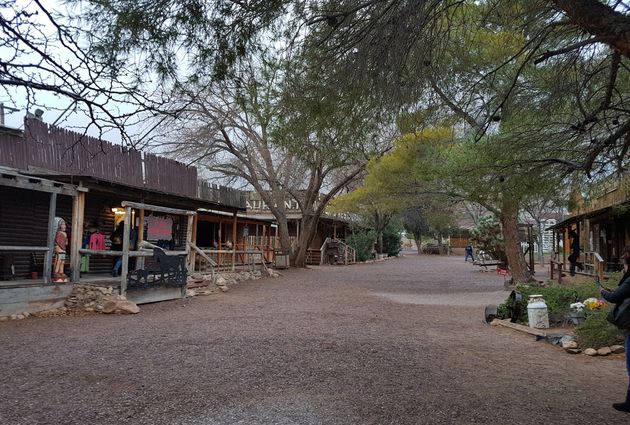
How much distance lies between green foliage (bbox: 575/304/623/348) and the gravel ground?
401 millimetres

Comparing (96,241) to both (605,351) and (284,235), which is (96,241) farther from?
(284,235)

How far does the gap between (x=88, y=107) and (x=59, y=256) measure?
28.1 feet

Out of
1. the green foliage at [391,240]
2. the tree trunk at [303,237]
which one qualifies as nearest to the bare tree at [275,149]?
the tree trunk at [303,237]

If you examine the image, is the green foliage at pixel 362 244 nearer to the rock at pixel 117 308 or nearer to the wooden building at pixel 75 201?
the wooden building at pixel 75 201

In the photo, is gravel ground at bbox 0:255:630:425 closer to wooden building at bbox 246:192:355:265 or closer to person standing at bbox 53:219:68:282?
person standing at bbox 53:219:68:282

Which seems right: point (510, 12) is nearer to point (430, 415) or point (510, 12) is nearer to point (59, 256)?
point (430, 415)

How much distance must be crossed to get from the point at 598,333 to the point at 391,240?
4126 cm

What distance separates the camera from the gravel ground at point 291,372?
4.32 metres

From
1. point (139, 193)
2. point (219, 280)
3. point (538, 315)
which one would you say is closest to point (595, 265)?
point (538, 315)

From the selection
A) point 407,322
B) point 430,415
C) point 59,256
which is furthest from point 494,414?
point 59,256

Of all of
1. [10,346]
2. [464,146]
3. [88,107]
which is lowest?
[10,346]

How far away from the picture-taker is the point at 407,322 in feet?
32.8

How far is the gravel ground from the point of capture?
432cm

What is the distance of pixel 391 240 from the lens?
48344mm
